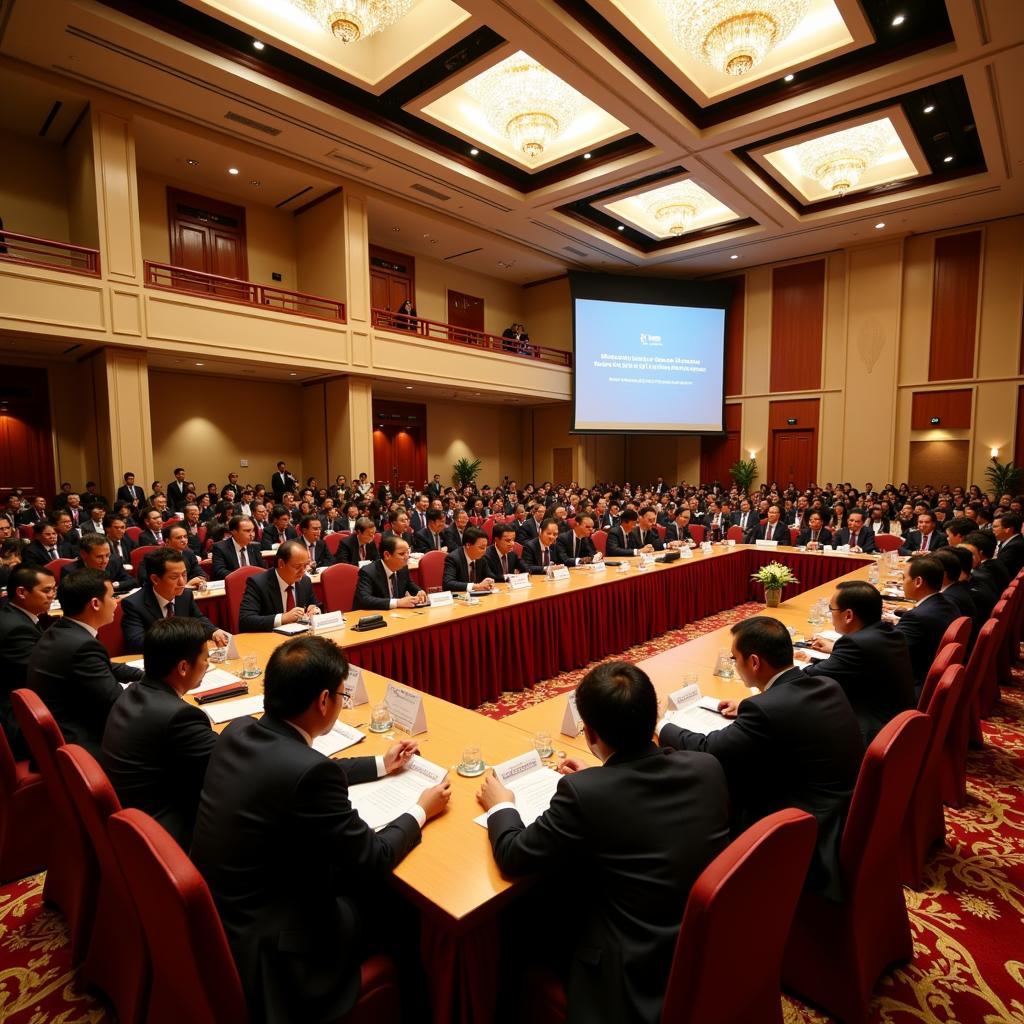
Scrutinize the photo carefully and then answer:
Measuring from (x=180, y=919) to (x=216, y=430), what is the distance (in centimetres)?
1195

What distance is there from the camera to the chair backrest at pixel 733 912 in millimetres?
1049

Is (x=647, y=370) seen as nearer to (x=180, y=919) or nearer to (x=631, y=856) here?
(x=631, y=856)

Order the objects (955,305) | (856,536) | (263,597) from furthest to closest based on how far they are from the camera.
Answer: (955,305) < (856,536) < (263,597)

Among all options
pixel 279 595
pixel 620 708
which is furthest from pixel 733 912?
pixel 279 595

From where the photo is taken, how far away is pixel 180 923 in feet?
3.69

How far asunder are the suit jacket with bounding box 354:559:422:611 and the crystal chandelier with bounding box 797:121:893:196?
9550 mm

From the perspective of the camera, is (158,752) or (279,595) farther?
(279,595)

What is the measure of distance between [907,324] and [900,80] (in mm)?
6947

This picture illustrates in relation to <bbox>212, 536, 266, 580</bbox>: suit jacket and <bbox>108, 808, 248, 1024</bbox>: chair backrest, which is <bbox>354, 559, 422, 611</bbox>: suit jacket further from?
<bbox>108, 808, 248, 1024</bbox>: chair backrest

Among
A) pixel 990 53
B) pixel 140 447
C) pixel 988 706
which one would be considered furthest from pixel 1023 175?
pixel 140 447

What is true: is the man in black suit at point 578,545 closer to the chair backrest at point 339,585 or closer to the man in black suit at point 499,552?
the man in black suit at point 499,552

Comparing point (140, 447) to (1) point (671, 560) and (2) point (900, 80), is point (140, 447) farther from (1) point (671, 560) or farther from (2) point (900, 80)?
(2) point (900, 80)

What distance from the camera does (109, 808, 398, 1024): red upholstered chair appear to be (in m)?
1.11

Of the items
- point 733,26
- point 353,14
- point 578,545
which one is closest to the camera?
point 353,14
